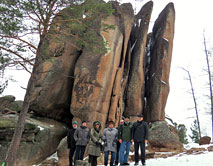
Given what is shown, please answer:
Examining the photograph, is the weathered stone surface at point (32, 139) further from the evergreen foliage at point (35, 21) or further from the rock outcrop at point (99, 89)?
the evergreen foliage at point (35, 21)

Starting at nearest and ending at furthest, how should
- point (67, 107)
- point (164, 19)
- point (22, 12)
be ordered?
point (22, 12) < point (67, 107) < point (164, 19)

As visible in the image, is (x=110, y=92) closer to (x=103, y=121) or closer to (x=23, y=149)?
(x=103, y=121)

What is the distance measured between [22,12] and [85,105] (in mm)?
7682

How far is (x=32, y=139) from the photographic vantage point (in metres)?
13.5

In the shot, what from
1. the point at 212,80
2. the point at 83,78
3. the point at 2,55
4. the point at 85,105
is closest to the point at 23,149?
the point at 85,105

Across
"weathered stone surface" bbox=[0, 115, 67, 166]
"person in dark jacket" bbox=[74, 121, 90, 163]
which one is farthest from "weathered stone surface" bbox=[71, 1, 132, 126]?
"person in dark jacket" bbox=[74, 121, 90, 163]

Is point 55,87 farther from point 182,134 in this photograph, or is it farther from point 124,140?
point 182,134

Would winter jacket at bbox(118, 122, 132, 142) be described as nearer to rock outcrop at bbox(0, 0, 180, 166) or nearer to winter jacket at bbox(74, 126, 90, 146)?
winter jacket at bbox(74, 126, 90, 146)

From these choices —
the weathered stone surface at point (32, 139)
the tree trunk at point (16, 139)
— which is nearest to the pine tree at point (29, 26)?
the tree trunk at point (16, 139)

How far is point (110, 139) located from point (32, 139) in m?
8.00

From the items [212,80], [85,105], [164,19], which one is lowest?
[85,105]

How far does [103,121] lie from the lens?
48.2 ft

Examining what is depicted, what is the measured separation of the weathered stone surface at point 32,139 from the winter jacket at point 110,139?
768cm

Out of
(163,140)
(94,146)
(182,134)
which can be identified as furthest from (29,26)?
(182,134)
